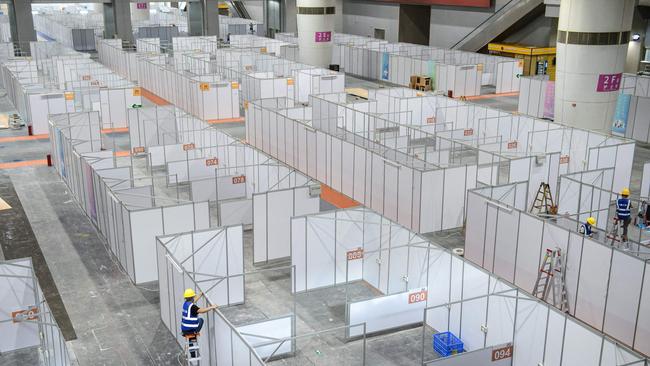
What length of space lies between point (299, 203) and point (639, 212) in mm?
12747

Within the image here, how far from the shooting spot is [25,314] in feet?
55.9

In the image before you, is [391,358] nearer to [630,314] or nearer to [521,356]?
[521,356]

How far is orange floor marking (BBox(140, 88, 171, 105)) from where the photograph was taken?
45213mm

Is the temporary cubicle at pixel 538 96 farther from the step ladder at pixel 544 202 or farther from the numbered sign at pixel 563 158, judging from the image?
the step ladder at pixel 544 202

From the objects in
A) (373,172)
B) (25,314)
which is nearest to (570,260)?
(373,172)

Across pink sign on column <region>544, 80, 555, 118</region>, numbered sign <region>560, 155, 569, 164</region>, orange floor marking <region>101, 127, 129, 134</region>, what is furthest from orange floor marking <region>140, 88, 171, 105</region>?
numbered sign <region>560, 155, 569, 164</region>

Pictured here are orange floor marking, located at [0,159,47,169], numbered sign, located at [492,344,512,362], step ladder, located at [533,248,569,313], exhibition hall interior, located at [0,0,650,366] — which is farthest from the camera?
orange floor marking, located at [0,159,47,169]

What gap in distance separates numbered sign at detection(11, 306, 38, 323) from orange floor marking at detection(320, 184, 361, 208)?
504 inches

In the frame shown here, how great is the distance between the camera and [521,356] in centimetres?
1595

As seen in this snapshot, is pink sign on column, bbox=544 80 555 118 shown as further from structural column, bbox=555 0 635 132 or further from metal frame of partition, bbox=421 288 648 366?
metal frame of partition, bbox=421 288 648 366

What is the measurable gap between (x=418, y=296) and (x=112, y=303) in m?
8.52

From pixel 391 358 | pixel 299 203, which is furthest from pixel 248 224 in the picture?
pixel 391 358

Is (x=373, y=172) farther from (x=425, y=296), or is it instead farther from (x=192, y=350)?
(x=192, y=350)

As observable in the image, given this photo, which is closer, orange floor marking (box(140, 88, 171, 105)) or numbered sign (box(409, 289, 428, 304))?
numbered sign (box(409, 289, 428, 304))
